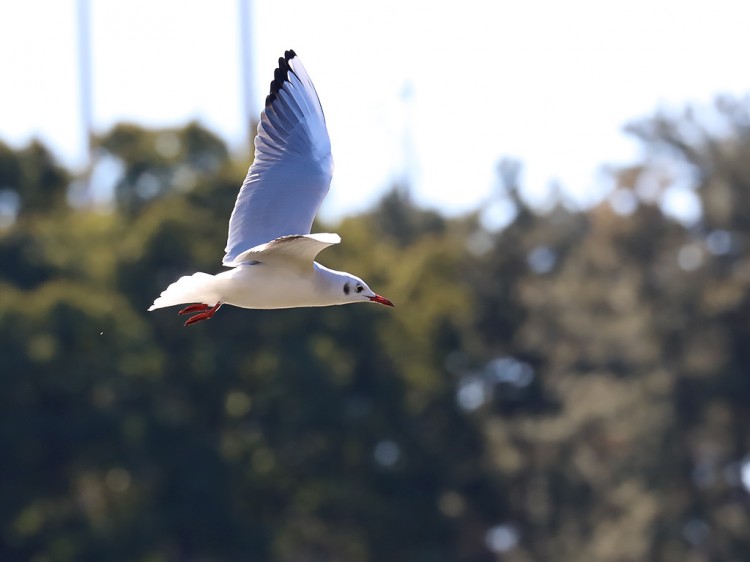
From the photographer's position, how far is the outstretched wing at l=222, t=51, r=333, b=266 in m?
9.03

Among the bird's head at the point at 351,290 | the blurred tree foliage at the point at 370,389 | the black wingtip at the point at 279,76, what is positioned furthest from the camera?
the blurred tree foliage at the point at 370,389

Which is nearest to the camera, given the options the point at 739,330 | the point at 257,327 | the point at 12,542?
the point at 12,542

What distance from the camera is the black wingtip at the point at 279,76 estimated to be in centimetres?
966

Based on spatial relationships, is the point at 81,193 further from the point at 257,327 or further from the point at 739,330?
the point at 739,330

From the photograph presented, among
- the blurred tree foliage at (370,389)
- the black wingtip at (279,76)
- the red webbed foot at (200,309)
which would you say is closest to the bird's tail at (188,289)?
the red webbed foot at (200,309)

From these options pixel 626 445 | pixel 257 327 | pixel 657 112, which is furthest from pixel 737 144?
pixel 257 327

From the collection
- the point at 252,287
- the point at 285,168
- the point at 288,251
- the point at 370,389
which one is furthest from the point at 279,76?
the point at 370,389

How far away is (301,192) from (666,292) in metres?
18.4

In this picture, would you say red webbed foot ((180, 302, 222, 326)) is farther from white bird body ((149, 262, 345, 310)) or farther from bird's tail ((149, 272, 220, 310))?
bird's tail ((149, 272, 220, 310))

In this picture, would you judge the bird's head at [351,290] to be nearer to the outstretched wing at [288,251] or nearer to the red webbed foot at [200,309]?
the outstretched wing at [288,251]

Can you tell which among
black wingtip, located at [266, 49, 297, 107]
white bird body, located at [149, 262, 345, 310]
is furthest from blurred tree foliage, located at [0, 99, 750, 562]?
white bird body, located at [149, 262, 345, 310]

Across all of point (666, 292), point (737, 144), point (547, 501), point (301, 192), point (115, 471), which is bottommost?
point (547, 501)

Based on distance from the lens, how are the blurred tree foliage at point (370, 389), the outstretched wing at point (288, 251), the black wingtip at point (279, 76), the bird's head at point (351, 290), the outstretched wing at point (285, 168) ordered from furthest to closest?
the blurred tree foliage at point (370, 389) → the black wingtip at point (279, 76) → the outstretched wing at point (285, 168) → the bird's head at point (351, 290) → the outstretched wing at point (288, 251)

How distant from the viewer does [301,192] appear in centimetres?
927
